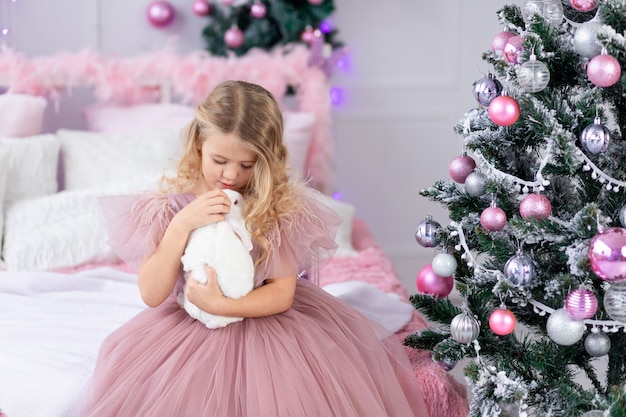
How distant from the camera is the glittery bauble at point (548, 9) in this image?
1.30m

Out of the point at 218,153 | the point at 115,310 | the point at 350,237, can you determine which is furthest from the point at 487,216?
the point at 350,237

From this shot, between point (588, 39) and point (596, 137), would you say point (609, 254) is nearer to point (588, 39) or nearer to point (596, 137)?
point (596, 137)

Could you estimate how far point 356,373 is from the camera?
131 centimetres

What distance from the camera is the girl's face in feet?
4.39

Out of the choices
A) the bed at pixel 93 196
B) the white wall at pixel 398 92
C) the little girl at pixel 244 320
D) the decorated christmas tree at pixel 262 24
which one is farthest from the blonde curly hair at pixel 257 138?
the white wall at pixel 398 92

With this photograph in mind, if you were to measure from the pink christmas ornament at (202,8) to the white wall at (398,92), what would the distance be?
4.1 inches

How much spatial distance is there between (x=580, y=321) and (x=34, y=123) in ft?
6.49

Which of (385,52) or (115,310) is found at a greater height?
(385,52)

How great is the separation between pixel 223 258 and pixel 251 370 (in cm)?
21

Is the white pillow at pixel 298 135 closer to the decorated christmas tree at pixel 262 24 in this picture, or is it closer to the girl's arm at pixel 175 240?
the decorated christmas tree at pixel 262 24

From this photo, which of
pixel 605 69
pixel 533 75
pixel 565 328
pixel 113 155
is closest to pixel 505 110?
pixel 533 75

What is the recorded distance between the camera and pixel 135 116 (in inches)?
108

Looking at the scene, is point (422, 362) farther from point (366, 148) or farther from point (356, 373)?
point (366, 148)

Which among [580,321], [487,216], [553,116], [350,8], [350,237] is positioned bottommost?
[350,237]
